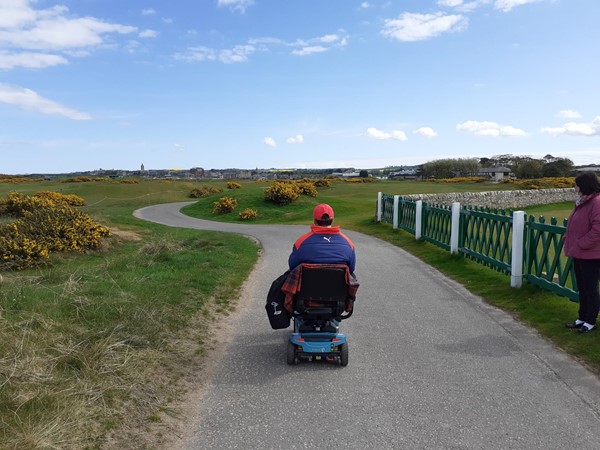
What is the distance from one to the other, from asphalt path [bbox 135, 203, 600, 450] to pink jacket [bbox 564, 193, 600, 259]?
98 cm

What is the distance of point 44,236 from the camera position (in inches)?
467

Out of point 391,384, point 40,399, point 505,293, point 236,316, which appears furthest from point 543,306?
point 40,399

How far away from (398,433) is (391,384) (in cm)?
86

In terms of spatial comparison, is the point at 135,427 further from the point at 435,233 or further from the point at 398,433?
the point at 435,233

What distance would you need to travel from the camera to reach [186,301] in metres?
6.87

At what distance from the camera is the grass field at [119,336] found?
11.0 feet

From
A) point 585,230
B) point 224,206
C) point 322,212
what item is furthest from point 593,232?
point 224,206

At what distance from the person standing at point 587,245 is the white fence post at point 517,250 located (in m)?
2.29

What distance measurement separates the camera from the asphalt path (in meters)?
3.43

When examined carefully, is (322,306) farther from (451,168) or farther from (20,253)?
(451,168)

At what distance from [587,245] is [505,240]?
3.56m

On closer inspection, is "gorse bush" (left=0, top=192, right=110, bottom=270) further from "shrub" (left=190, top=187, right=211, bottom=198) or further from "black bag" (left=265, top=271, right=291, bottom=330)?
"shrub" (left=190, top=187, right=211, bottom=198)

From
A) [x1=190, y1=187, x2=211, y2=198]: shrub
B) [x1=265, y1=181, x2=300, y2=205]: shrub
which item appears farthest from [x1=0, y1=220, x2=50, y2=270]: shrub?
[x1=190, y1=187, x2=211, y2=198]: shrub

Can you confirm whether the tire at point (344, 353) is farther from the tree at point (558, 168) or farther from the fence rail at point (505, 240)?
the tree at point (558, 168)
